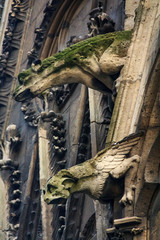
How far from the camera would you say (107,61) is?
292 inches

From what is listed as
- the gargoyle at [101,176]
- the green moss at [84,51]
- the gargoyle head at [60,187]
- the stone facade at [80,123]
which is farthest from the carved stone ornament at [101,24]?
the gargoyle head at [60,187]

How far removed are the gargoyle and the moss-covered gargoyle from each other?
1.02 m

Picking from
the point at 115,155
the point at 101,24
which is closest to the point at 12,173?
the point at 101,24

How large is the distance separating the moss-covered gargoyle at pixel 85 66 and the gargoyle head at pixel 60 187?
46.0 inches

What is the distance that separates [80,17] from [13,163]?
1.96 m

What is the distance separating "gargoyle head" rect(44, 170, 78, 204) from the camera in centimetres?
655

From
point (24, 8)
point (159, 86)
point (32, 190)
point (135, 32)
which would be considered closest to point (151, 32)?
point (135, 32)

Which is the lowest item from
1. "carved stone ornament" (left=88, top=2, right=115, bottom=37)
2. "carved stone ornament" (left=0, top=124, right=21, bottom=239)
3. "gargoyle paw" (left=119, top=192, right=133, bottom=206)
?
"gargoyle paw" (left=119, top=192, right=133, bottom=206)

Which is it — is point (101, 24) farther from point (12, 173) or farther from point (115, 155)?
point (12, 173)

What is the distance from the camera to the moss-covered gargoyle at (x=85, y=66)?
7.44 m

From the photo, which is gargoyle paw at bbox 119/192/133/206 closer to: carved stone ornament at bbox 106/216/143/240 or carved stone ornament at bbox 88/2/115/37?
carved stone ornament at bbox 106/216/143/240

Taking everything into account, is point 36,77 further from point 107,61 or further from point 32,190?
point 32,190

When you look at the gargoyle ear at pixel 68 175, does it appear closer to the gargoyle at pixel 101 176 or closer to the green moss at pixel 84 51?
the gargoyle at pixel 101 176

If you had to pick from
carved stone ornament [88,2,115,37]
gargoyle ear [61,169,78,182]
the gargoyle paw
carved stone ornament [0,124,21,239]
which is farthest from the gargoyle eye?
carved stone ornament [0,124,21,239]
